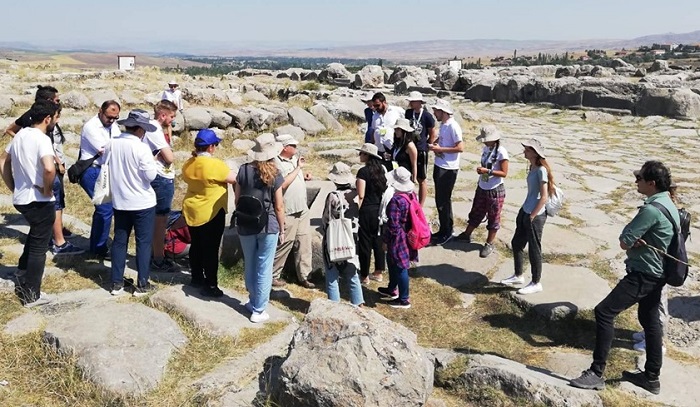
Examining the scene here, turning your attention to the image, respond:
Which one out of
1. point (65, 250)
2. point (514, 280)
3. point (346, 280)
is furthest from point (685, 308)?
point (65, 250)

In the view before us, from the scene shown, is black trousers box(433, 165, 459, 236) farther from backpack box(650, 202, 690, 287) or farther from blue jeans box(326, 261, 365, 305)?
backpack box(650, 202, 690, 287)

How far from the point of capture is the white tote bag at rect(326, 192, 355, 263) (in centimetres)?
532

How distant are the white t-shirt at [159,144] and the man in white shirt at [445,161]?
121 inches

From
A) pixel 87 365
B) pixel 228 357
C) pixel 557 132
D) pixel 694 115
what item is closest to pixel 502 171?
pixel 228 357

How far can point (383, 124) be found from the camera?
7.26 metres

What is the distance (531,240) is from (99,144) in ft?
14.3

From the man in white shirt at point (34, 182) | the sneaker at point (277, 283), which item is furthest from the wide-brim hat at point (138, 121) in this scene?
the sneaker at point (277, 283)

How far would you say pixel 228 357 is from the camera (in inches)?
171

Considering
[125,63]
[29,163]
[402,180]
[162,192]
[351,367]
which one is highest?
[125,63]

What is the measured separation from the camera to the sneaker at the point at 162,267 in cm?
604

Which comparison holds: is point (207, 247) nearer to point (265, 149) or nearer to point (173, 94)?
point (265, 149)

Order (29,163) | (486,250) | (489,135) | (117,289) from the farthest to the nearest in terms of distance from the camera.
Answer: (486,250) < (489,135) < (117,289) < (29,163)

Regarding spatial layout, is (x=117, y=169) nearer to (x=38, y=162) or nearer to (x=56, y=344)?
(x=38, y=162)

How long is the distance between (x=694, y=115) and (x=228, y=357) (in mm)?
16555
